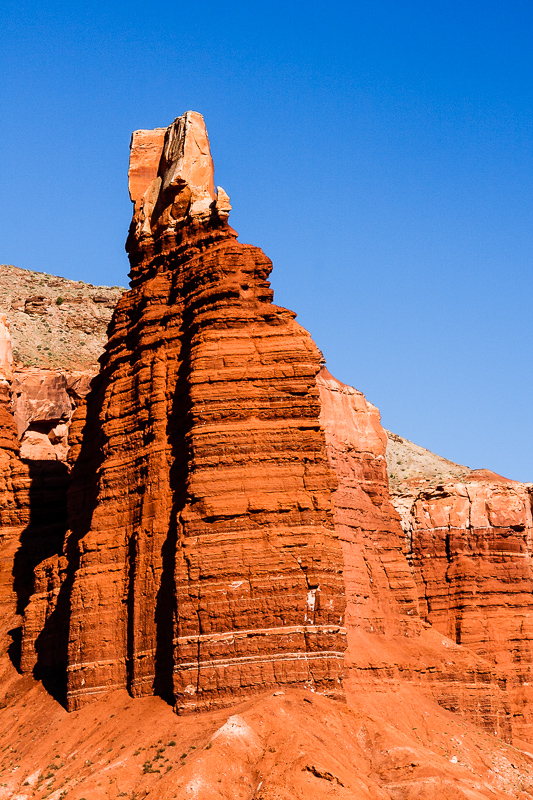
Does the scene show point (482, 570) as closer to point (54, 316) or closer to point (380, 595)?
point (380, 595)

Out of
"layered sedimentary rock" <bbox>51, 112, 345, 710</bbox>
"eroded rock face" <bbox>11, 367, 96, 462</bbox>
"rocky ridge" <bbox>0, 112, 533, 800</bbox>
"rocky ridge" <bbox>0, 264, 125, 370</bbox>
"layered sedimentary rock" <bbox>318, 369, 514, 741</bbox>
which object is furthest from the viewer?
"rocky ridge" <bbox>0, 264, 125, 370</bbox>

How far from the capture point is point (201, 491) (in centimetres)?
4309

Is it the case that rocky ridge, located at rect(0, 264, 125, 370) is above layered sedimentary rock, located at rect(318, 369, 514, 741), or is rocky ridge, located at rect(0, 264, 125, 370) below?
above

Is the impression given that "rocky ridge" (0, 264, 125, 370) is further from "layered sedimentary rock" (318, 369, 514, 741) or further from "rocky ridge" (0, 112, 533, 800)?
"rocky ridge" (0, 112, 533, 800)

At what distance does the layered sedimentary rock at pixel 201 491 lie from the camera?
4109 cm

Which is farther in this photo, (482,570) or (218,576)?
(482,570)

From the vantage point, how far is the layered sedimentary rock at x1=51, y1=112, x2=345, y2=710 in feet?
135

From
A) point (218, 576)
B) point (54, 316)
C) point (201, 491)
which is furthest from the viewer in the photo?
point (54, 316)

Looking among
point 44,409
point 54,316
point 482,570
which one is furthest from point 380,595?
point 54,316

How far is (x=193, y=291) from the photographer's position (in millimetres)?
48938

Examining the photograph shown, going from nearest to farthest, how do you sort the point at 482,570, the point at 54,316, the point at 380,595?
1. the point at 380,595
2. the point at 482,570
3. the point at 54,316

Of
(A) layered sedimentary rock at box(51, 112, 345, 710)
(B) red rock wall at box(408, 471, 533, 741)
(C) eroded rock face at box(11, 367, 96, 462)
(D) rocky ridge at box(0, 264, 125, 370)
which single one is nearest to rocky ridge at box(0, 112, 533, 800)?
(A) layered sedimentary rock at box(51, 112, 345, 710)

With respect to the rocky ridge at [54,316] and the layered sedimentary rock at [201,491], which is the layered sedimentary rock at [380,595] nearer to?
the layered sedimentary rock at [201,491]

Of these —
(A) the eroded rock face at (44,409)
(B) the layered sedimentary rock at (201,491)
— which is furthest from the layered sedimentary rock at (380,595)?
(A) the eroded rock face at (44,409)
